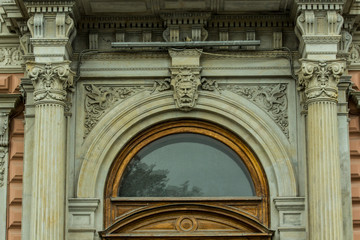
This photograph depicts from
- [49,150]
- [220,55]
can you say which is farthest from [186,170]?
[49,150]

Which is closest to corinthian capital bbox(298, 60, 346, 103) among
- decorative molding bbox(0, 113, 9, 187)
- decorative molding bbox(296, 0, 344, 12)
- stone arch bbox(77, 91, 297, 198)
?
decorative molding bbox(296, 0, 344, 12)

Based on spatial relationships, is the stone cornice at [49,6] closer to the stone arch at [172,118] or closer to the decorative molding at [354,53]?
the stone arch at [172,118]

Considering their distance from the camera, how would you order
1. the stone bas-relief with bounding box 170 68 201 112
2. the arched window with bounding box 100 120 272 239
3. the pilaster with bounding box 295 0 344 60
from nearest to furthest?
the pilaster with bounding box 295 0 344 60, the arched window with bounding box 100 120 272 239, the stone bas-relief with bounding box 170 68 201 112

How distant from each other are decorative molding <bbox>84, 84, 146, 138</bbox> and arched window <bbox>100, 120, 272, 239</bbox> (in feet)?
2.44

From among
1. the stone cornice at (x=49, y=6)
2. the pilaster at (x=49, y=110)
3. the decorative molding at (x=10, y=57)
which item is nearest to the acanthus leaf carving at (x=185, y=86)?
the pilaster at (x=49, y=110)

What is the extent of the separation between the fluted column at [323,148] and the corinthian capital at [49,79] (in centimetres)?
404

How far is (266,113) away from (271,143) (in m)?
0.56

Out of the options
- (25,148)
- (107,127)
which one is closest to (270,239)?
(107,127)

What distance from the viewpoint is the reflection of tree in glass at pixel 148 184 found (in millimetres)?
16719

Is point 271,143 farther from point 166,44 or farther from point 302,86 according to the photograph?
point 166,44

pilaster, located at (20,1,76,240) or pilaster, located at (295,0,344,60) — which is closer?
pilaster, located at (20,1,76,240)

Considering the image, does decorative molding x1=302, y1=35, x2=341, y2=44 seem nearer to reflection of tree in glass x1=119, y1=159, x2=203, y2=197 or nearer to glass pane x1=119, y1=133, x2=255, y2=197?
glass pane x1=119, y1=133, x2=255, y2=197

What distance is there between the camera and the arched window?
16375 millimetres

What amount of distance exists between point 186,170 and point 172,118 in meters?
0.97
